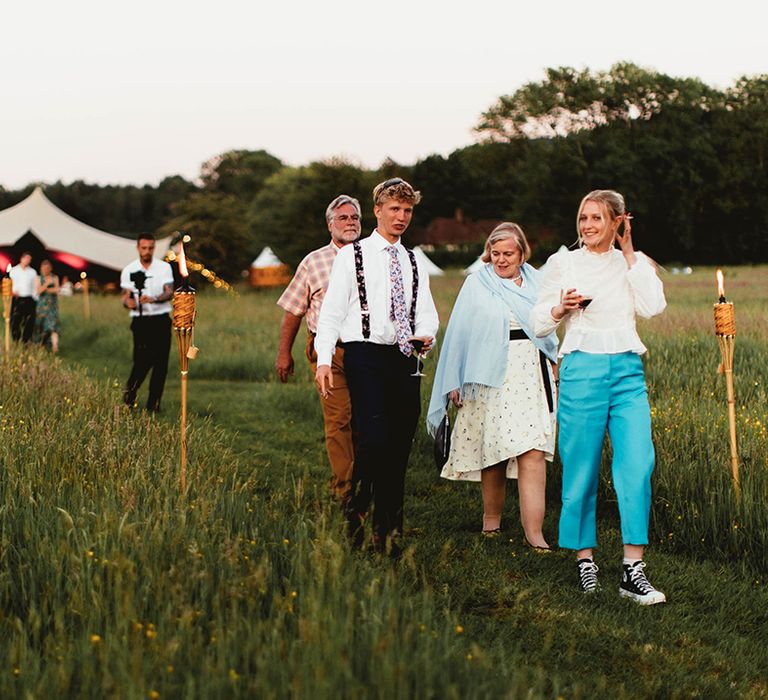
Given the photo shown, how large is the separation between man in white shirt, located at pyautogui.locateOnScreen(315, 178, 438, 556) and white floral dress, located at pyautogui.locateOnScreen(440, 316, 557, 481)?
980 mm

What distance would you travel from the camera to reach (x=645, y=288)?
17.9ft

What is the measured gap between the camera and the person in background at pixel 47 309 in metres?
19.6

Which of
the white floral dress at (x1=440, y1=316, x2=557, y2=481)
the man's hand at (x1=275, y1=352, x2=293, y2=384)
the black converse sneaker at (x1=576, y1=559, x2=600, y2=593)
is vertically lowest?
the black converse sneaker at (x1=576, y1=559, x2=600, y2=593)

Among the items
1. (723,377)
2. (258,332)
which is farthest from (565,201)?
(723,377)

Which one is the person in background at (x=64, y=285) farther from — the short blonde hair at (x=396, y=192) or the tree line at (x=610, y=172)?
the short blonde hair at (x=396, y=192)

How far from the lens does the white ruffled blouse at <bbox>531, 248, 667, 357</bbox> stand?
215 inches

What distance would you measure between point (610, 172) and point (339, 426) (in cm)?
5608

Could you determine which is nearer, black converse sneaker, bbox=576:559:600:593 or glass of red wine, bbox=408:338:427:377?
black converse sneaker, bbox=576:559:600:593

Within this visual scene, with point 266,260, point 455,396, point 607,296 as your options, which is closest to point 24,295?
point 455,396

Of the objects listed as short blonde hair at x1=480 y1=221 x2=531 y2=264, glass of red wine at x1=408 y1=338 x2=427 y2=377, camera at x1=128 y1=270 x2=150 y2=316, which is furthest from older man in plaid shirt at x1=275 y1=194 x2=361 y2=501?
camera at x1=128 y1=270 x2=150 y2=316

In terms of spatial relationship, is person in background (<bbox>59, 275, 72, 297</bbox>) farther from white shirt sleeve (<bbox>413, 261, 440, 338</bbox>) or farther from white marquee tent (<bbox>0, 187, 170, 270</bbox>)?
white shirt sleeve (<bbox>413, 261, 440, 338</bbox>)

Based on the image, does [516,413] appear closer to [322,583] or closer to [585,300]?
[585,300]

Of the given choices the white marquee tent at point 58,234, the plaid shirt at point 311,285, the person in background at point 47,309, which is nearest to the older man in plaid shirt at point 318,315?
the plaid shirt at point 311,285

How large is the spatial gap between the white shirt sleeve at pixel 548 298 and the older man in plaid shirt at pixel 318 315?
1.46 meters
